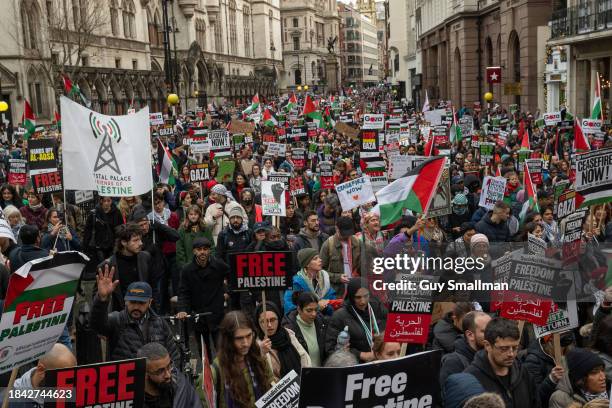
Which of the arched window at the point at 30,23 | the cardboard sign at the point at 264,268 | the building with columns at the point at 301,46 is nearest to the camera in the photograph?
the cardboard sign at the point at 264,268

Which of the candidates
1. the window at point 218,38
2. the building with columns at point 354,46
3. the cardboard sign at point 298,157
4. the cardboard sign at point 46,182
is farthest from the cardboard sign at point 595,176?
the building with columns at point 354,46

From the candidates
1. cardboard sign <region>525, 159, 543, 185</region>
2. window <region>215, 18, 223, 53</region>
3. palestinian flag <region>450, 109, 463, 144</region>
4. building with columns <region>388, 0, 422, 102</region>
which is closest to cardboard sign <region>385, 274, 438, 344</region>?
cardboard sign <region>525, 159, 543, 185</region>

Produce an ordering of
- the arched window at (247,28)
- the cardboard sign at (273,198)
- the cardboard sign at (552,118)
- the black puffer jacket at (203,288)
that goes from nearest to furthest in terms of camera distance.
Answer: the black puffer jacket at (203,288) < the cardboard sign at (273,198) < the cardboard sign at (552,118) < the arched window at (247,28)

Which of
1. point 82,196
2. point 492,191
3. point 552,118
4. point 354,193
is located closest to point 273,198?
point 354,193

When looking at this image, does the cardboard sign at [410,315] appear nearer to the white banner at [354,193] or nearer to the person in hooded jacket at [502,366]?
the person in hooded jacket at [502,366]

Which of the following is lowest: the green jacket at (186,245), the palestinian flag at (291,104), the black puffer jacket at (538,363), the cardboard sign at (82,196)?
the black puffer jacket at (538,363)

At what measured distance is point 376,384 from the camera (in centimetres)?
384

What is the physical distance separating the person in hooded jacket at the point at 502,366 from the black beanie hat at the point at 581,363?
1.11 ft

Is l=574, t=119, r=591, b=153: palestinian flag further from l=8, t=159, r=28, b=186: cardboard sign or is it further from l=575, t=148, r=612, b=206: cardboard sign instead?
l=8, t=159, r=28, b=186: cardboard sign

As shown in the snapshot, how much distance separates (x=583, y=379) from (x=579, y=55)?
26.2m

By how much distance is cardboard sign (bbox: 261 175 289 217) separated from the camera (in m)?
10.9

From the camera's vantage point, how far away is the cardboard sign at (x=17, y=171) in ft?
50.0

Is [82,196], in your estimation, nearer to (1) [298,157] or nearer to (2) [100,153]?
(2) [100,153]

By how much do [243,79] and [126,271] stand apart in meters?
79.9
